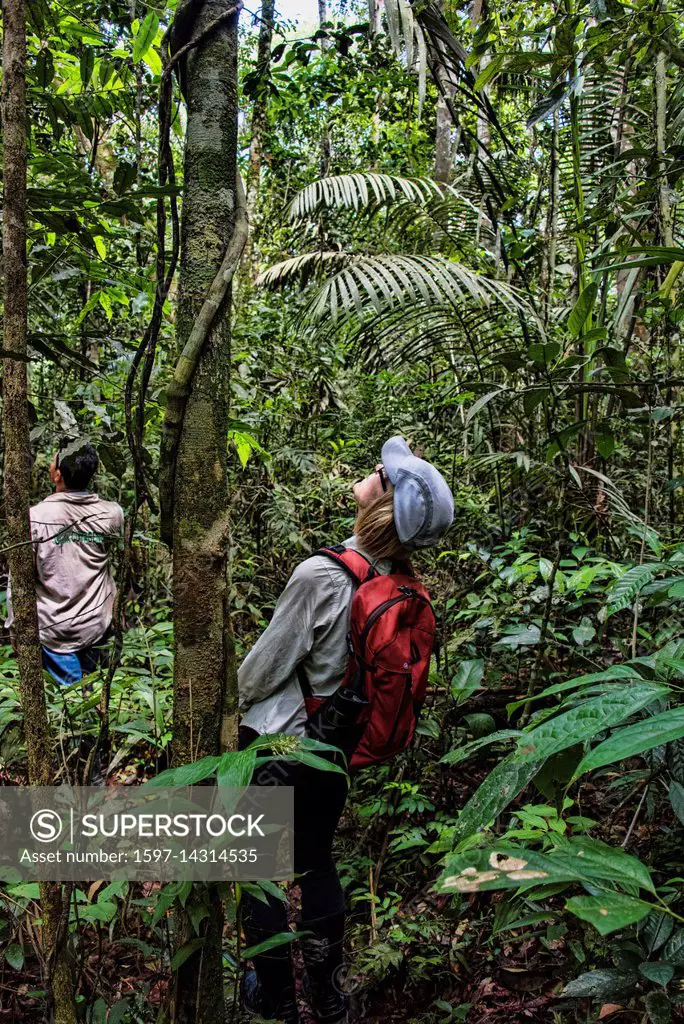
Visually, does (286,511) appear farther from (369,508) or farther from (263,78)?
(263,78)

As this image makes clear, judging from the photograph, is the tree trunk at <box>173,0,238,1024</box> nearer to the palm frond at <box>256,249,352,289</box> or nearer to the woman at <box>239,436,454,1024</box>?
the woman at <box>239,436,454,1024</box>

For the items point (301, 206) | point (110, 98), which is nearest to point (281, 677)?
point (110, 98)

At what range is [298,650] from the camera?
1.93 meters

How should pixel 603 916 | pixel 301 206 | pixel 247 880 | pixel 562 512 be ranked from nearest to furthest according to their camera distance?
pixel 603 916
pixel 247 880
pixel 562 512
pixel 301 206

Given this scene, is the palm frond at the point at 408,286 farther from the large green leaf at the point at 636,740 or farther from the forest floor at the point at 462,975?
the large green leaf at the point at 636,740

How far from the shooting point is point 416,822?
2.83 metres

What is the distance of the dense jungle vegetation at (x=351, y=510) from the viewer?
4.37 ft

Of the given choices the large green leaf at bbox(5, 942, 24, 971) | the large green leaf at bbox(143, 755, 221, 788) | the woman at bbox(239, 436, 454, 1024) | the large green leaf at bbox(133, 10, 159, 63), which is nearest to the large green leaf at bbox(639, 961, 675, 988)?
the large green leaf at bbox(143, 755, 221, 788)

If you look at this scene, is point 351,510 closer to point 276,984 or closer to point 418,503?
point 418,503

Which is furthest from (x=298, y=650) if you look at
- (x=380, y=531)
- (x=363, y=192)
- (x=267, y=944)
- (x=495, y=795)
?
(x=363, y=192)

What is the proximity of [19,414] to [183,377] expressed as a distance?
43 centimetres

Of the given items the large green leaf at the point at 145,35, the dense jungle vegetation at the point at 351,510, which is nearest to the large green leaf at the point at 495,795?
the dense jungle vegetation at the point at 351,510

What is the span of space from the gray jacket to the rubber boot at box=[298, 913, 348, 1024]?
0.62 metres

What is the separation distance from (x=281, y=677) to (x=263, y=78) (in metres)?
2.24
